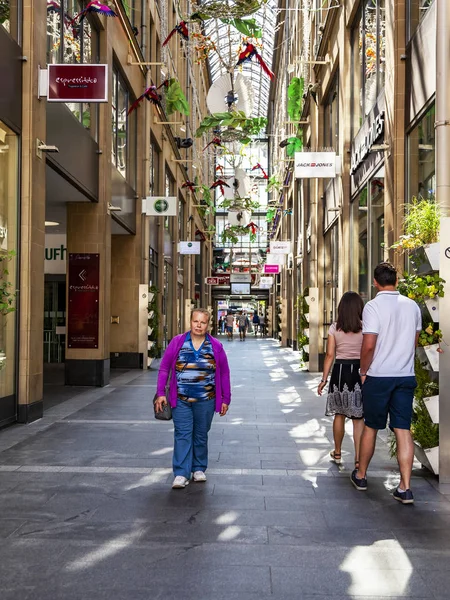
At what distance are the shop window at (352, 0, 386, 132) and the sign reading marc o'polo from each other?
5.19 metres

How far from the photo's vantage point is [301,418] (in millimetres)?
10812

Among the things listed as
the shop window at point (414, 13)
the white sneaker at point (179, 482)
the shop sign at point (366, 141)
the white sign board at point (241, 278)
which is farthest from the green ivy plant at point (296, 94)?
the white sign board at point (241, 278)

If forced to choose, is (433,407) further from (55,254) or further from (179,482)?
(55,254)

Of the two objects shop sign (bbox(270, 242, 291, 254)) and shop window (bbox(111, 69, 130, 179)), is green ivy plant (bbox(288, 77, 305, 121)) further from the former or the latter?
shop sign (bbox(270, 242, 291, 254))

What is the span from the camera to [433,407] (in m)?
6.40

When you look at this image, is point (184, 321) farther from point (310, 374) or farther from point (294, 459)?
point (294, 459)

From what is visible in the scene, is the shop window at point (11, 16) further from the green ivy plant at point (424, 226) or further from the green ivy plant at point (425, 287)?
the green ivy plant at point (425, 287)

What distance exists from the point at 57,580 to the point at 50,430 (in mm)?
5651

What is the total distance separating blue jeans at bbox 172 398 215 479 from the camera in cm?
630

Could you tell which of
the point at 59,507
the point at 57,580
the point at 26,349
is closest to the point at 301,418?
the point at 26,349

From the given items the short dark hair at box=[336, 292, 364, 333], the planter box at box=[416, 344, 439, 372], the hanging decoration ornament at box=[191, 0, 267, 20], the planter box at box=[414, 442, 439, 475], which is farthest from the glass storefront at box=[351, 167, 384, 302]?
the planter box at box=[414, 442, 439, 475]

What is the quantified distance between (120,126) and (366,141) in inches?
329

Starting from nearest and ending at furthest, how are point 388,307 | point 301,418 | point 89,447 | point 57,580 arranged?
point 57,580, point 388,307, point 89,447, point 301,418

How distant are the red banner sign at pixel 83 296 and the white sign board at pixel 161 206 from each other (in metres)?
4.75
